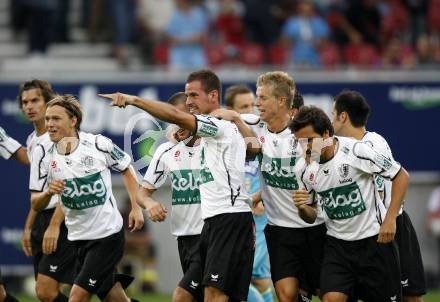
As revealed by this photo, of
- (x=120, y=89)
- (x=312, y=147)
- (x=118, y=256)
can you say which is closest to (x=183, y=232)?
(x=118, y=256)

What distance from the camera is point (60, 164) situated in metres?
10.7

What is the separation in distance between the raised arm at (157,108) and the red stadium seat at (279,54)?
33.4 ft

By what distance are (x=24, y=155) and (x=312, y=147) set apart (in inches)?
135

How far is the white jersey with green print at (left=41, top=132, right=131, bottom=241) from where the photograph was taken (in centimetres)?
1066

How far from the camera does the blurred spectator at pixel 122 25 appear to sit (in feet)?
63.1

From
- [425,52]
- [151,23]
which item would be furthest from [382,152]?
[151,23]

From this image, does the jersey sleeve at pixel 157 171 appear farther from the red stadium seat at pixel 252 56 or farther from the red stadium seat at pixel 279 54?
the red stadium seat at pixel 279 54

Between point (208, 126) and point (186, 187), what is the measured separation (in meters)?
1.33

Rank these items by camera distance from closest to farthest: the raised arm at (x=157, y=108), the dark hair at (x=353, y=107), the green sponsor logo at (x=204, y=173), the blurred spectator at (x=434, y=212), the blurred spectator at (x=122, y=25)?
the raised arm at (x=157, y=108) → the green sponsor logo at (x=204, y=173) → the dark hair at (x=353, y=107) → the blurred spectator at (x=434, y=212) → the blurred spectator at (x=122, y=25)

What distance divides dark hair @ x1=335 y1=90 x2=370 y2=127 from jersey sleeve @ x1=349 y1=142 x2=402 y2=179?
51 cm

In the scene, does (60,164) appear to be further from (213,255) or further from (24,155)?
(213,255)

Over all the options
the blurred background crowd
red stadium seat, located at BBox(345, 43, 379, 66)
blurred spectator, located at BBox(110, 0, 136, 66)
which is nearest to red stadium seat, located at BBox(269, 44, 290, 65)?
the blurred background crowd

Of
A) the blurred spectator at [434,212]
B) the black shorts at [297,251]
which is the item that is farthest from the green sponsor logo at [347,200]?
the blurred spectator at [434,212]

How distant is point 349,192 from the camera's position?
32.9 feet
